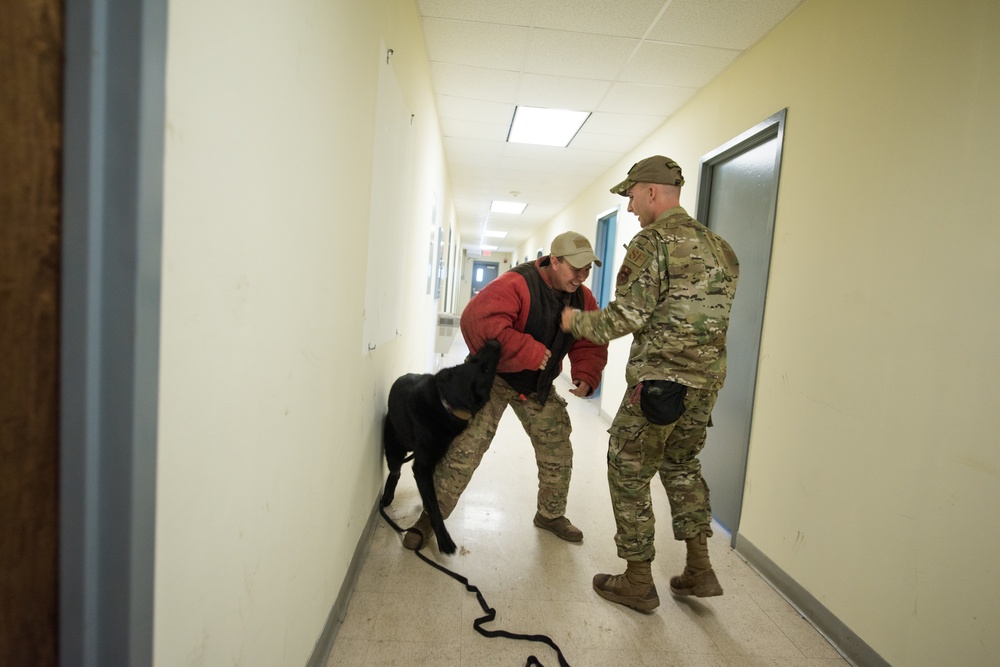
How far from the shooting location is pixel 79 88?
1.69ft

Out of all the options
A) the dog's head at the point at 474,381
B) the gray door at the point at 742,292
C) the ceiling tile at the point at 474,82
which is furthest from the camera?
the ceiling tile at the point at 474,82

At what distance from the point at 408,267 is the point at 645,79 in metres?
1.92

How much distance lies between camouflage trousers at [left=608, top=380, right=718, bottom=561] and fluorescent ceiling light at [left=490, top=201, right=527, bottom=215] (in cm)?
672

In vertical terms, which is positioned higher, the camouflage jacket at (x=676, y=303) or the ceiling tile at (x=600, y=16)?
the ceiling tile at (x=600, y=16)

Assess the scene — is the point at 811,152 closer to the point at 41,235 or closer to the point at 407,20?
the point at 407,20

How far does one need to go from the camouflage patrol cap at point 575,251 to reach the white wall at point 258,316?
0.82 metres

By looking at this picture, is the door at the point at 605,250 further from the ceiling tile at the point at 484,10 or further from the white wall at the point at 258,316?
the white wall at the point at 258,316

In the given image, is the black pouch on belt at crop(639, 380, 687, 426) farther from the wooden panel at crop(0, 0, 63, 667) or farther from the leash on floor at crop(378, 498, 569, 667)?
the wooden panel at crop(0, 0, 63, 667)

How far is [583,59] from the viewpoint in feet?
10.2

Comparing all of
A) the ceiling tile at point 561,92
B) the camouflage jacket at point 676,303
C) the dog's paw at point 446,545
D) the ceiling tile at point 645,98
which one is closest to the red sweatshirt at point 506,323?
the camouflage jacket at point 676,303

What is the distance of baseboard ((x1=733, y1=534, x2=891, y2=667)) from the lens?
5.65 ft

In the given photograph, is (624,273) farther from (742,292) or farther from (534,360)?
(742,292)

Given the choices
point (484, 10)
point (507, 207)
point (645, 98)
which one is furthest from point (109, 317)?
point (507, 207)

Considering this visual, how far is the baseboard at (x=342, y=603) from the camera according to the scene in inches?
59.3
